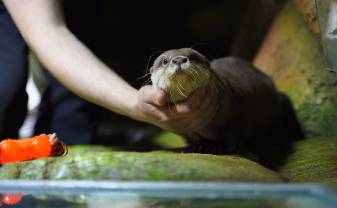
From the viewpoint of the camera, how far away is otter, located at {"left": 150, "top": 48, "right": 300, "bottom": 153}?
2172mm

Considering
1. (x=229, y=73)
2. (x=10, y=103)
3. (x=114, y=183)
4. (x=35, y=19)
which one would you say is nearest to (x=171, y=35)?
(x=229, y=73)

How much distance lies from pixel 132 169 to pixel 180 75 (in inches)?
28.3

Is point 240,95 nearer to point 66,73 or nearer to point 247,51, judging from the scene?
point 66,73

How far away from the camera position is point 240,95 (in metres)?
2.80

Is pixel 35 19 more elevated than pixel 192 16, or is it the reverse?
pixel 35 19

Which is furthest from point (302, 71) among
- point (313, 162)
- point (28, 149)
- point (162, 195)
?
point (162, 195)

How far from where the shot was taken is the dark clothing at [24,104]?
268 cm

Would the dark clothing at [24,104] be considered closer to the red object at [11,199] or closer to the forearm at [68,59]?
the forearm at [68,59]

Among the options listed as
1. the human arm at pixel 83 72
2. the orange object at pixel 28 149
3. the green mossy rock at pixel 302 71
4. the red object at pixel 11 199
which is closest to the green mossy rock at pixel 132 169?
the orange object at pixel 28 149

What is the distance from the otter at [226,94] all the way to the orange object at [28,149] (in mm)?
478

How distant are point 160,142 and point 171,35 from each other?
8.85 feet

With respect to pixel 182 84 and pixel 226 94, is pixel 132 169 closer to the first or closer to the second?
pixel 182 84

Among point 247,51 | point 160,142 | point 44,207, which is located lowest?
point 160,142

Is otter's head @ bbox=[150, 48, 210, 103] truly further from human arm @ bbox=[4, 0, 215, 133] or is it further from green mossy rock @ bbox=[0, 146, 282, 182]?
green mossy rock @ bbox=[0, 146, 282, 182]
